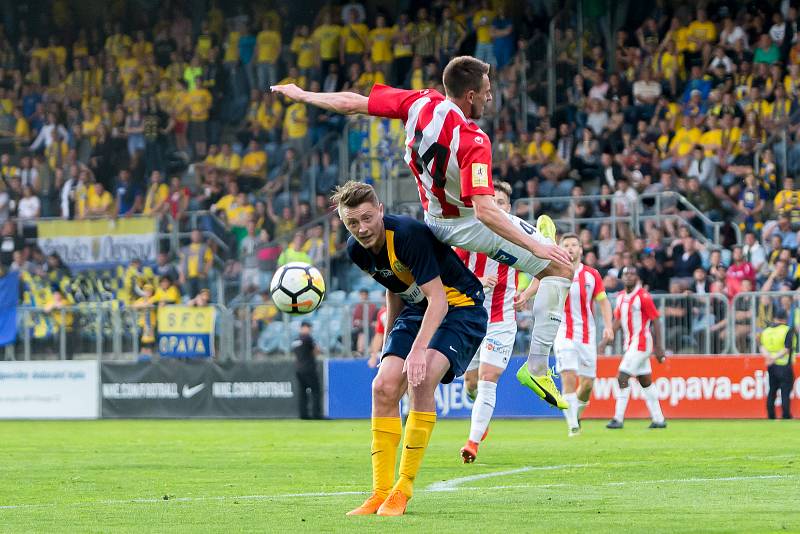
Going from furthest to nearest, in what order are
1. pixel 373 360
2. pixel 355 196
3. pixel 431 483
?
pixel 373 360, pixel 431 483, pixel 355 196

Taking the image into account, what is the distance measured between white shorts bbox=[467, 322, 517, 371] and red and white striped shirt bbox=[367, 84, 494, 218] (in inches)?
140

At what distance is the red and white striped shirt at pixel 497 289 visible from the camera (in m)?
12.2

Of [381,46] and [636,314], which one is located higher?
[381,46]

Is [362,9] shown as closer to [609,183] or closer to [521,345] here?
[609,183]

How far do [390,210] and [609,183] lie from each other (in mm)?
4212

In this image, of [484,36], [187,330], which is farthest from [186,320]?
[484,36]

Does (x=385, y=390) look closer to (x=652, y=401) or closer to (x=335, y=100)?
(x=335, y=100)

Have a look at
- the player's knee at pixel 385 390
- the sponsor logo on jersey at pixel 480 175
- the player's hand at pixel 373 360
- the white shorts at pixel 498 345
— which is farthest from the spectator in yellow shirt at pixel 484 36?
the player's knee at pixel 385 390

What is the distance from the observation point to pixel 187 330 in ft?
78.2

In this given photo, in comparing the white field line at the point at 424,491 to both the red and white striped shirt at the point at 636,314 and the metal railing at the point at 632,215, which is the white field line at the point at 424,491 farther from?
the metal railing at the point at 632,215

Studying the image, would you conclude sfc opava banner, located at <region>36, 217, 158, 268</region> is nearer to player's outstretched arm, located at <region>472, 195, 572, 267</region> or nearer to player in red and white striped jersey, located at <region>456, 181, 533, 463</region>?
player in red and white striped jersey, located at <region>456, 181, 533, 463</region>

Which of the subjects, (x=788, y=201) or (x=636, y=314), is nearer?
(x=636, y=314)

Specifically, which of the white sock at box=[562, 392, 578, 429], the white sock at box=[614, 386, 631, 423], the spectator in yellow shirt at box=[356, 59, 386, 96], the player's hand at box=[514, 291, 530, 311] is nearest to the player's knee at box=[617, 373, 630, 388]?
the white sock at box=[614, 386, 631, 423]

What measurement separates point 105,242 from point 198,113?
4324 mm
